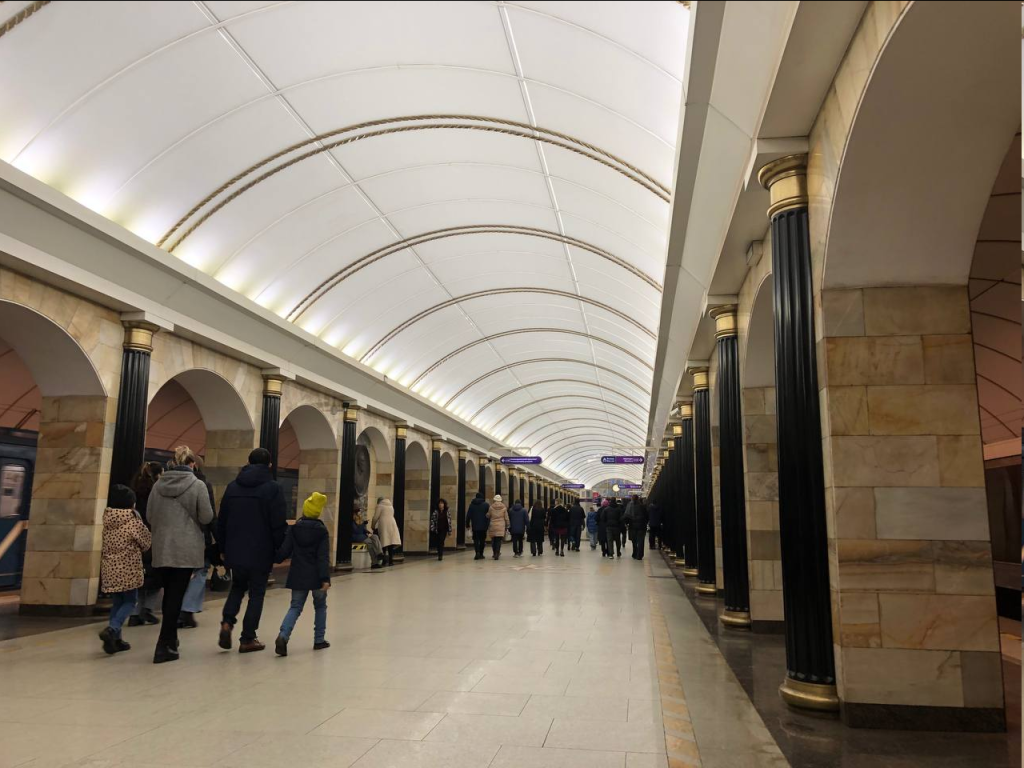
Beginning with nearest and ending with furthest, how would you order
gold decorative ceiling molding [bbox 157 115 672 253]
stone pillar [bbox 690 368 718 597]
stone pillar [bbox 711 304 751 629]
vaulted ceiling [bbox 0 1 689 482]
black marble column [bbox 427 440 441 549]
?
vaulted ceiling [bbox 0 1 689 482] → stone pillar [bbox 711 304 751 629] → gold decorative ceiling molding [bbox 157 115 672 253] → stone pillar [bbox 690 368 718 597] → black marble column [bbox 427 440 441 549]

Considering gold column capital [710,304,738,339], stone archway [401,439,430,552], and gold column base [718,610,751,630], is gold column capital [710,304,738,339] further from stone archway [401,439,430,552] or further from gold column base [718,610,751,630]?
stone archway [401,439,430,552]

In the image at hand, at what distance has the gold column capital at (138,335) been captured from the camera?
10.7 metres

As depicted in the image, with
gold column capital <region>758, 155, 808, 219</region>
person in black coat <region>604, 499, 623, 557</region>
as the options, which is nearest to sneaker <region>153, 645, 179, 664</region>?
gold column capital <region>758, 155, 808, 219</region>

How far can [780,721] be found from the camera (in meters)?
4.89

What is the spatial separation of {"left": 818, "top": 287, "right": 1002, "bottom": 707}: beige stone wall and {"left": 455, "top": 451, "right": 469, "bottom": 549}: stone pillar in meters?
23.6

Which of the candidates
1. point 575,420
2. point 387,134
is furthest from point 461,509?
point 387,134

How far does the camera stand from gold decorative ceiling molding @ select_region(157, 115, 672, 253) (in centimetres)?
1031

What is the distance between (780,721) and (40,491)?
388 inches

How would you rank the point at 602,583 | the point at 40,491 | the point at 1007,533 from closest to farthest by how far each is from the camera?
the point at 40,491, the point at 1007,533, the point at 602,583

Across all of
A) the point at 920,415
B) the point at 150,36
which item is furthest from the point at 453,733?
the point at 150,36

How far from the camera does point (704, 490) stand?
42.9 ft

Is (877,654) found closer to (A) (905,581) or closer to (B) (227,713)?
(A) (905,581)

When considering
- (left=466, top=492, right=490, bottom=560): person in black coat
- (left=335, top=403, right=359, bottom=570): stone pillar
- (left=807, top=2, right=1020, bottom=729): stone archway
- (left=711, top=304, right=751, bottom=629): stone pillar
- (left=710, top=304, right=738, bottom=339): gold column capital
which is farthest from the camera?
(left=466, top=492, right=490, bottom=560): person in black coat

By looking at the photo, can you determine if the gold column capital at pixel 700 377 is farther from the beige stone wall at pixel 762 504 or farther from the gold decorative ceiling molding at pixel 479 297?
the gold decorative ceiling molding at pixel 479 297
